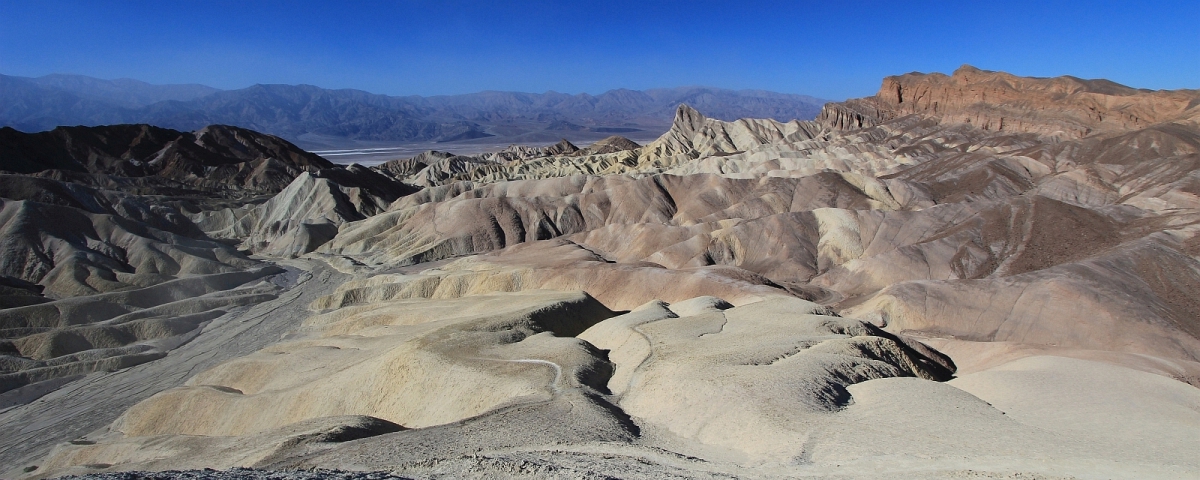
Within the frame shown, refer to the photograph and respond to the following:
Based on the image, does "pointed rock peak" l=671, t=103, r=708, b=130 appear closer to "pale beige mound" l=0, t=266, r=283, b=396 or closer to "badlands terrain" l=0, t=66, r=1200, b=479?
"badlands terrain" l=0, t=66, r=1200, b=479

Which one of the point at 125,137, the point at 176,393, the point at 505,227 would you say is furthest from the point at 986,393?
the point at 125,137

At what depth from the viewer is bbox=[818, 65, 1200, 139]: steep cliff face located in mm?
85438

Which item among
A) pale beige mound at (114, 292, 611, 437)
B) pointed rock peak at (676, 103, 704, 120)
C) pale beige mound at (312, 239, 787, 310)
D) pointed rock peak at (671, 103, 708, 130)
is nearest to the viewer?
pale beige mound at (114, 292, 611, 437)

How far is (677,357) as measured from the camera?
84.1 ft

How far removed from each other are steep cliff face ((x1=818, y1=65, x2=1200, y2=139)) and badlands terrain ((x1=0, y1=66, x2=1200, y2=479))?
1.92ft

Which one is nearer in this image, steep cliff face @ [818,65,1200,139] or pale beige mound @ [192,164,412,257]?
pale beige mound @ [192,164,412,257]

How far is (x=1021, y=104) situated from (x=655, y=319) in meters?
90.9

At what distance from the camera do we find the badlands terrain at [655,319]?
734 inches

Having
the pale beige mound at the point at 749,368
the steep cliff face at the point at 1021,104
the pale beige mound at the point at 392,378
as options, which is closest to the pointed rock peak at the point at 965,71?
the steep cliff face at the point at 1021,104

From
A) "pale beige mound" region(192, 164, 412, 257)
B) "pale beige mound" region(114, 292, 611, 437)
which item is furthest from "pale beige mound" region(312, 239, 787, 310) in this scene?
"pale beige mound" region(192, 164, 412, 257)

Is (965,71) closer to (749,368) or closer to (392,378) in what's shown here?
(749,368)

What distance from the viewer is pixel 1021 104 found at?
98.3 meters

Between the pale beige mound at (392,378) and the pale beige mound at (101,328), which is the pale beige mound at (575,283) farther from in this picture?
the pale beige mound at (392,378)

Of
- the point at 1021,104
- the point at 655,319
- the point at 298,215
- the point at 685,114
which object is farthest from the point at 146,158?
the point at 1021,104
